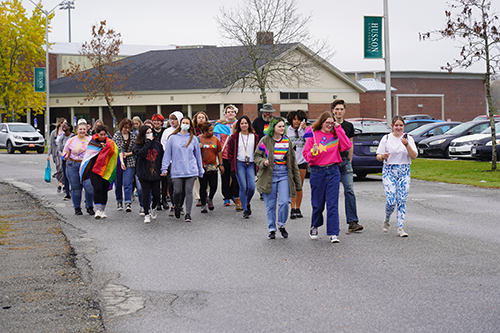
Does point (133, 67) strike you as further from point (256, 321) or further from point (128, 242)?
point (256, 321)

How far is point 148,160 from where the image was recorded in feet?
37.8

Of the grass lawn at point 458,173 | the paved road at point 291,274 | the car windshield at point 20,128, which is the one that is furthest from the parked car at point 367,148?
the car windshield at point 20,128

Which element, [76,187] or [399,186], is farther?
[76,187]

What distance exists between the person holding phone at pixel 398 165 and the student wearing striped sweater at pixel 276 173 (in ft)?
4.18

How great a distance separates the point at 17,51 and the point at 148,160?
43130 mm

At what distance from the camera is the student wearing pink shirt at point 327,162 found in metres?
9.02

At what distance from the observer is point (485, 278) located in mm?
6730

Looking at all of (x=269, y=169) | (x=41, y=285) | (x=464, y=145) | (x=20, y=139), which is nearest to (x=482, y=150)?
(x=464, y=145)

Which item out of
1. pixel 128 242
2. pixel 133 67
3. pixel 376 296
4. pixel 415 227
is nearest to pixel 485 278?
pixel 376 296

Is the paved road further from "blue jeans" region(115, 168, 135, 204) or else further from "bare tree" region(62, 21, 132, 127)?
"bare tree" region(62, 21, 132, 127)

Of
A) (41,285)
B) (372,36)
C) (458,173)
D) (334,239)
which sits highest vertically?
(372,36)

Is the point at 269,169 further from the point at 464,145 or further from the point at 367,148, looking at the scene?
the point at 464,145

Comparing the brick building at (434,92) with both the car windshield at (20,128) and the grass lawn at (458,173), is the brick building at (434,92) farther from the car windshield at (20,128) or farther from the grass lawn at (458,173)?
the grass lawn at (458,173)

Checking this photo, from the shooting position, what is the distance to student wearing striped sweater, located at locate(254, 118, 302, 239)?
9.45m
